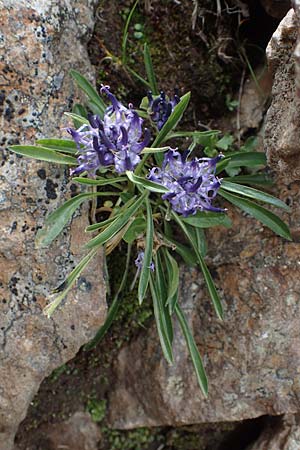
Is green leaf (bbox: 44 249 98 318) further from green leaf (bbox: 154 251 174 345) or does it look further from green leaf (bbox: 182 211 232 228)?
green leaf (bbox: 182 211 232 228)

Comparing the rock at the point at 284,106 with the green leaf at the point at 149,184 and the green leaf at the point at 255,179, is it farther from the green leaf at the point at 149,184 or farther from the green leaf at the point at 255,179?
the green leaf at the point at 149,184

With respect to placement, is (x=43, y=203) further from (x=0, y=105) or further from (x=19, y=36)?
(x=19, y=36)

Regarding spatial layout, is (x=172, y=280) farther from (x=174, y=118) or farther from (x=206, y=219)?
(x=174, y=118)

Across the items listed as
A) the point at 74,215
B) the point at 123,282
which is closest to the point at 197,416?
the point at 123,282

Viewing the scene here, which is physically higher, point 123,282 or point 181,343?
point 123,282

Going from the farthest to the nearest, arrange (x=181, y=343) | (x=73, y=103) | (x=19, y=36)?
(x=181, y=343) → (x=73, y=103) → (x=19, y=36)

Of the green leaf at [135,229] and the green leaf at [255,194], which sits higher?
the green leaf at [255,194]

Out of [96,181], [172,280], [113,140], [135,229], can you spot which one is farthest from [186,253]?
[113,140]

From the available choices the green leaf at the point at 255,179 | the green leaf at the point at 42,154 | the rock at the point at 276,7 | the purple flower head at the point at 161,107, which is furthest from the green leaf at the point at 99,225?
the rock at the point at 276,7
